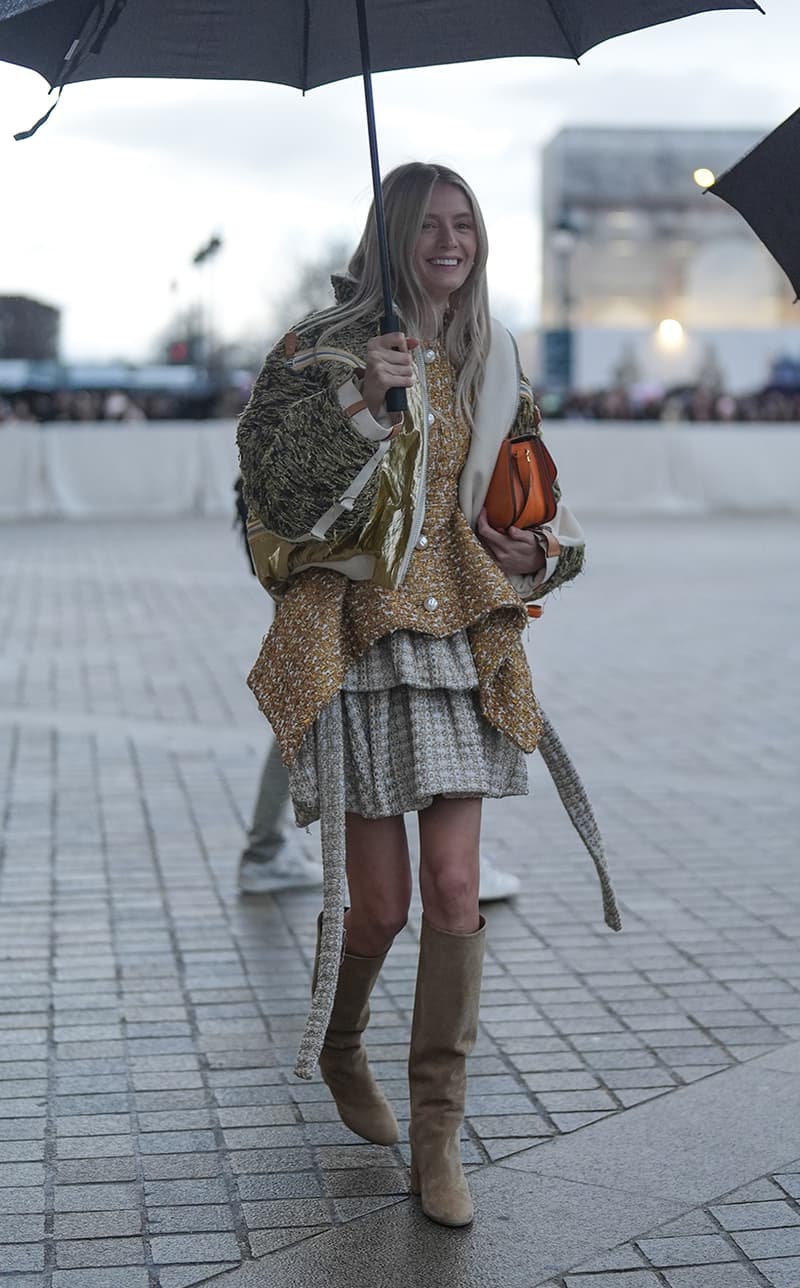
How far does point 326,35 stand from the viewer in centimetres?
381

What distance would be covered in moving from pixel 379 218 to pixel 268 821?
2.98m

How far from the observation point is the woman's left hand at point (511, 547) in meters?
3.50

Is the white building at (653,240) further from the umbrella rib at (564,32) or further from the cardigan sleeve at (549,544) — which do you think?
the cardigan sleeve at (549,544)

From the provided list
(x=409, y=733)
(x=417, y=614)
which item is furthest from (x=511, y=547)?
(x=409, y=733)

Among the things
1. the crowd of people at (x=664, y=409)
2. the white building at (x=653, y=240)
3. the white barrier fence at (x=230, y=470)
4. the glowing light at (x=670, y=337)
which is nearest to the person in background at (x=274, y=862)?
the white barrier fence at (x=230, y=470)

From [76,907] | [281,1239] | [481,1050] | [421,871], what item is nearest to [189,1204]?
[281,1239]

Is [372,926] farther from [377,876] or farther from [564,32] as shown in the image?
[564,32]

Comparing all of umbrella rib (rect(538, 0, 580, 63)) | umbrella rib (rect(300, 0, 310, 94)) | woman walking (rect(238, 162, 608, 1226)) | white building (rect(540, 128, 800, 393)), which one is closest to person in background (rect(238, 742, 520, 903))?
woman walking (rect(238, 162, 608, 1226))

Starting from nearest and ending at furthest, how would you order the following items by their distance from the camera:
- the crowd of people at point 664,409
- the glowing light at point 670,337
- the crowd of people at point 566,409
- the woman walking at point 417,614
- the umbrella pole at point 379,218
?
the umbrella pole at point 379,218
the woman walking at point 417,614
the crowd of people at point 566,409
the crowd of people at point 664,409
the glowing light at point 670,337

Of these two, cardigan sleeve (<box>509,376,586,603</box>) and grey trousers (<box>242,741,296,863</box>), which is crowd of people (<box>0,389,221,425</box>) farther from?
cardigan sleeve (<box>509,376,586,603</box>)

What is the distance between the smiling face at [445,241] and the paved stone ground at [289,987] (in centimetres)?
177

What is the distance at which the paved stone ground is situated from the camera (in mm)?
3371

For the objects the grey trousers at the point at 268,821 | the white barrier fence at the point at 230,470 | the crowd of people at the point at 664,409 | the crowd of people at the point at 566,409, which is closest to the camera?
the grey trousers at the point at 268,821

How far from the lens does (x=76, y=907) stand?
568 centimetres
